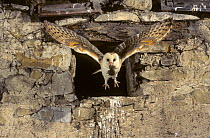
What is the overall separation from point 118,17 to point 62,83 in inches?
28.5

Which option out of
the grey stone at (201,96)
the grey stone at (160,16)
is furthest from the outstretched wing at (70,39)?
the grey stone at (201,96)

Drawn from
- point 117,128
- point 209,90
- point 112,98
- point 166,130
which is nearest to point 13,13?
point 112,98

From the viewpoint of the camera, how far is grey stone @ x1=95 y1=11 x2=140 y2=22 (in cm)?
189

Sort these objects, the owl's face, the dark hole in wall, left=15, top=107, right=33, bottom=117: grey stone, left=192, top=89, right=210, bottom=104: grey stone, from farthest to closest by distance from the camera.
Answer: the dark hole in wall, left=192, top=89, right=210, bottom=104: grey stone, left=15, top=107, right=33, bottom=117: grey stone, the owl's face

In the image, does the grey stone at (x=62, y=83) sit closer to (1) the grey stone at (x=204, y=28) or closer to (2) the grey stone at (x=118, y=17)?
(2) the grey stone at (x=118, y=17)

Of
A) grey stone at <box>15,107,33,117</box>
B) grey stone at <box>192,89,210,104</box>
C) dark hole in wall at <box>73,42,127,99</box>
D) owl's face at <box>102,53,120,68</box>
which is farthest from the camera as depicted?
dark hole in wall at <box>73,42,127,99</box>

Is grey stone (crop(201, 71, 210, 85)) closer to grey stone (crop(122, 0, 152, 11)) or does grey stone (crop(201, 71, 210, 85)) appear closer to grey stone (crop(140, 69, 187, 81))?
grey stone (crop(140, 69, 187, 81))

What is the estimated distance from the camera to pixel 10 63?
5.92 ft


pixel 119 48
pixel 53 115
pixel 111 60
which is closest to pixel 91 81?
pixel 53 115

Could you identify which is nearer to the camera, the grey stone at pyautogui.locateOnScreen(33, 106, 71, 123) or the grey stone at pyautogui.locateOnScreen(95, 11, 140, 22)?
the grey stone at pyautogui.locateOnScreen(33, 106, 71, 123)

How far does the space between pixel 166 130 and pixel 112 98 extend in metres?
0.50

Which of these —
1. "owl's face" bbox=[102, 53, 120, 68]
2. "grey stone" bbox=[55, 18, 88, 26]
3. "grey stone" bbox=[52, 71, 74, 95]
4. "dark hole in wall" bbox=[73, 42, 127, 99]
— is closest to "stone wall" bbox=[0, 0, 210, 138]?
"grey stone" bbox=[52, 71, 74, 95]

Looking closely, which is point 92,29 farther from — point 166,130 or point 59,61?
point 166,130

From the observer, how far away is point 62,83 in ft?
5.94
